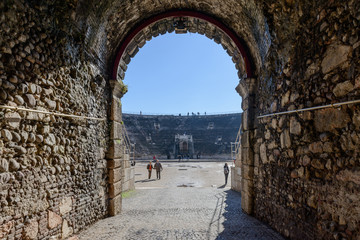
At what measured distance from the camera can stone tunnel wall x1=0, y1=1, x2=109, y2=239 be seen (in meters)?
2.63

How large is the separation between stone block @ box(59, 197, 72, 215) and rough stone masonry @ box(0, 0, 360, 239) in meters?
0.02

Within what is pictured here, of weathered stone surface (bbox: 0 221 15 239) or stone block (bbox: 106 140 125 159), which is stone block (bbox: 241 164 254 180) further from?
weathered stone surface (bbox: 0 221 15 239)

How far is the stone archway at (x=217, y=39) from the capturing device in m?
5.52

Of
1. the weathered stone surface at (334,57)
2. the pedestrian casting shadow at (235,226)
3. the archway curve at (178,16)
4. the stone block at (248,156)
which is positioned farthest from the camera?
the archway curve at (178,16)

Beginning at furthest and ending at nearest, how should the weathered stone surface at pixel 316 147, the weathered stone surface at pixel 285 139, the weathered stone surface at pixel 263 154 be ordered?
the weathered stone surface at pixel 263 154
the weathered stone surface at pixel 285 139
the weathered stone surface at pixel 316 147

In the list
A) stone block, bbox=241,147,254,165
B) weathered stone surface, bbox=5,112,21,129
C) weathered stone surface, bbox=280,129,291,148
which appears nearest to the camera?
weathered stone surface, bbox=5,112,21,129

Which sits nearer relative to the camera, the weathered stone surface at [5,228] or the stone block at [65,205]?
the weathered stone surface at [5,228]

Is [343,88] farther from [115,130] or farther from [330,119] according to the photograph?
[115,130]

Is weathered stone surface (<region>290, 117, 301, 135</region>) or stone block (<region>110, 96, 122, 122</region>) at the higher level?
stone block (<region>110, 96, 122, 122</region>)

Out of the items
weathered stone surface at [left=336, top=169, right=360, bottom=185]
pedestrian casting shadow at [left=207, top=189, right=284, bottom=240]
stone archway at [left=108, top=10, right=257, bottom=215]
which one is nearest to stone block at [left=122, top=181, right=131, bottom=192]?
stone archway at [left=108, top=10, right=257, bottom=215]

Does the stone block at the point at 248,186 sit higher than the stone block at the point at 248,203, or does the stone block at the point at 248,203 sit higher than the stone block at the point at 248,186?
the stone block at the point at 248,186

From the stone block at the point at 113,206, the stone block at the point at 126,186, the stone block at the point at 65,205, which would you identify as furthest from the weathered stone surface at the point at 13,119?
the stone block at the point at 126,186

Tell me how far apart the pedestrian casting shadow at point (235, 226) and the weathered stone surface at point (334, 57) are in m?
2.84

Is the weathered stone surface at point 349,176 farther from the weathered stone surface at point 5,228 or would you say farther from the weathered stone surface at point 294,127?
the weathered stone surface at point 5,228
